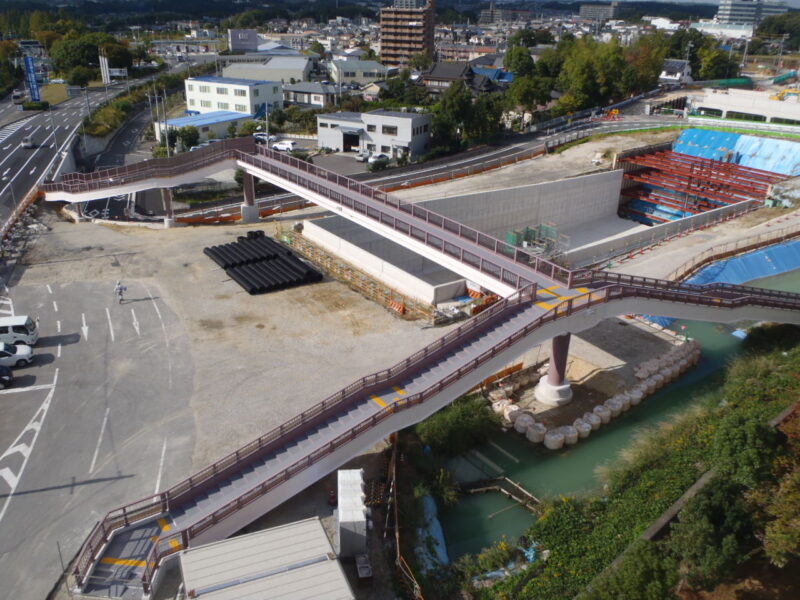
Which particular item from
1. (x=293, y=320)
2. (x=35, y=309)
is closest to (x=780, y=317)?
(x=293, y=320)

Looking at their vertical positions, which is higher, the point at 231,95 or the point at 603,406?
the point at 231,95

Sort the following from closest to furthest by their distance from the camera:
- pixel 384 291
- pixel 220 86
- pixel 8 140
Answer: pixel 384 291, pixel 8 140, pixel 220 86

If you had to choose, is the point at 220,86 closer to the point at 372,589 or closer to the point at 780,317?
the point at 780,317

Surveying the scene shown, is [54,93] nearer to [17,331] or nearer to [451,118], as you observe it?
[451,118]

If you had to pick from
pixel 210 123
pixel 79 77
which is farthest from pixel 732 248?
pixel 79 77

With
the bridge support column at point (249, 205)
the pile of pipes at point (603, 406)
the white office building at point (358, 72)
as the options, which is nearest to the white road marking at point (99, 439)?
the pile of pipes at point (603, 406)

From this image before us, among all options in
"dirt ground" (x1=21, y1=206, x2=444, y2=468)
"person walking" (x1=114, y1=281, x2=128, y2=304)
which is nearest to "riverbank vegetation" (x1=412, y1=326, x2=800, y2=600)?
"dirt ground" (x1=21, y1=206, x2=444, y2=468)

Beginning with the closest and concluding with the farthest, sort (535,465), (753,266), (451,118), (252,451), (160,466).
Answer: (252,451), (160,466), (535,465), (753,266), (451,118)
